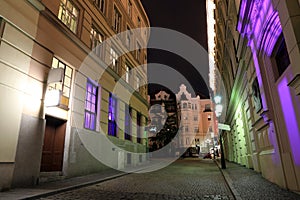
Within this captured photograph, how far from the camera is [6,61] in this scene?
732cm

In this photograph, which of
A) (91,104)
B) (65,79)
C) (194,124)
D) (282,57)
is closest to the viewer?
(282,57)

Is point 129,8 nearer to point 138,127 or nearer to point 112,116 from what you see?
point 138,127

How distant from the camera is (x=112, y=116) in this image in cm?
1614

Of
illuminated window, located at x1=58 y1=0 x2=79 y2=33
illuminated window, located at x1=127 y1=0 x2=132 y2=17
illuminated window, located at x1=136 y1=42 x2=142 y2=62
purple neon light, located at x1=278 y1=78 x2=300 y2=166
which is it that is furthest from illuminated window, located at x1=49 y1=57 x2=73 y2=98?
illuminated window, located at x1=127 y1=0 x2=132 y2=17

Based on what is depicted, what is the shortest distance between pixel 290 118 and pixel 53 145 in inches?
395

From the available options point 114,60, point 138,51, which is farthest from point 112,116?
point 138,51

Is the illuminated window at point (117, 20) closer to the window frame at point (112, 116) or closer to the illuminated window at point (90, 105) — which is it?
the window frame at point (112, 116)

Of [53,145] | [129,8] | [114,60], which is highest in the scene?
[129,8]

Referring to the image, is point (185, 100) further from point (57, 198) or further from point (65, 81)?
point (57, 198)

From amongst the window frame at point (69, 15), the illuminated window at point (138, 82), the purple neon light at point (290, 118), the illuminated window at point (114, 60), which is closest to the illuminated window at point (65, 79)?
the window frame at point (69, 15)

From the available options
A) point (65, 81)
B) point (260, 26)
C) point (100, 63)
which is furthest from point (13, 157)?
point (260, 26)

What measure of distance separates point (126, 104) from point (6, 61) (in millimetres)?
12234

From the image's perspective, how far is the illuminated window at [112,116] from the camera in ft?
51.3

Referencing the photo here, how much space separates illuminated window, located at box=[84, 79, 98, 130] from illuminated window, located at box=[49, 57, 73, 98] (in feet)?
5.73
